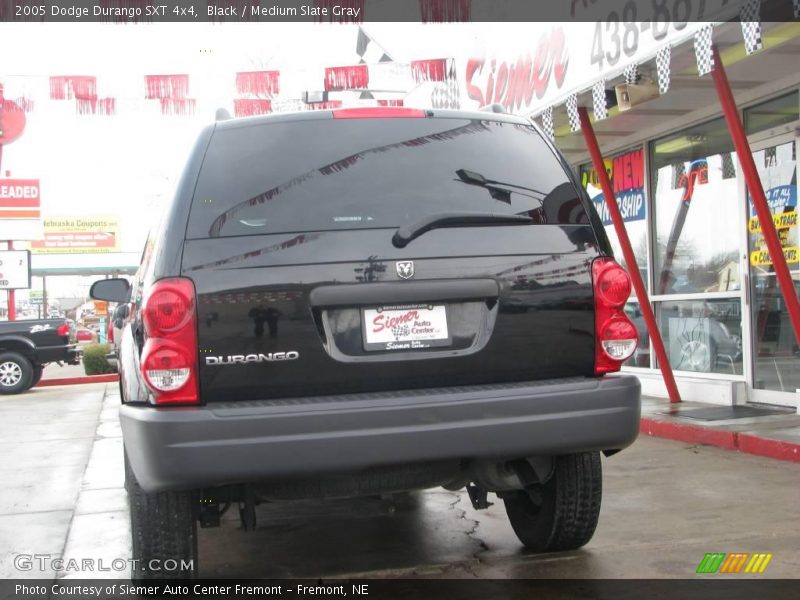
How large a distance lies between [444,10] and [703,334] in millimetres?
4959

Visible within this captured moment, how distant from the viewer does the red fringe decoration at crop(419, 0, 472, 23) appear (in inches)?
413

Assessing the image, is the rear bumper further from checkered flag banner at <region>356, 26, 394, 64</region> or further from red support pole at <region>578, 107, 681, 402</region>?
checkered flag banner at <region>356, 26, 394, 64</region>

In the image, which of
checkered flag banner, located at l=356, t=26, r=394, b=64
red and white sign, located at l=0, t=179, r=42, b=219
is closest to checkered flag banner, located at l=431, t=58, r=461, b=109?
checkered flag banner, located at l=356, t=26, r=394, b=64

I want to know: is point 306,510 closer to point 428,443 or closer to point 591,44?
point 428,443

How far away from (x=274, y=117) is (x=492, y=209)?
0.96 metres

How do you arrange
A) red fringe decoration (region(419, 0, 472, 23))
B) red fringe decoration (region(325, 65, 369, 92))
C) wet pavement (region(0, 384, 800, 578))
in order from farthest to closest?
red fringe decoration (region(325, 65, 369, 92)), red fringe decoration (region(419, 0, 472, 23)), wet pavement (region(0, 384, 800, 578))

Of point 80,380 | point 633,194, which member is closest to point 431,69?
point 633,194

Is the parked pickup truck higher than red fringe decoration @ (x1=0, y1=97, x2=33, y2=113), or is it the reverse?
red fringe decoration @ (x1=0, y1=97, x2=33, y2=113)

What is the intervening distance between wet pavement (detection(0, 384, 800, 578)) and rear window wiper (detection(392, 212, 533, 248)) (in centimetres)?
157

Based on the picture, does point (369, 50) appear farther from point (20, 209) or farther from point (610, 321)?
point (20, 209)

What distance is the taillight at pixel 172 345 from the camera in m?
2.96

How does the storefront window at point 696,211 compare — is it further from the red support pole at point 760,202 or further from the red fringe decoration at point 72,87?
the red fringe decoration at point 72,87

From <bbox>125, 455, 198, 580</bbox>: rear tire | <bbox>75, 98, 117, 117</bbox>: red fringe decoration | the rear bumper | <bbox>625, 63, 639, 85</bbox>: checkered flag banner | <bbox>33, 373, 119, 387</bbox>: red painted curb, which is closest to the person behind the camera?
the rear bumper

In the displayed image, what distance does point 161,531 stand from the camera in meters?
3.27
